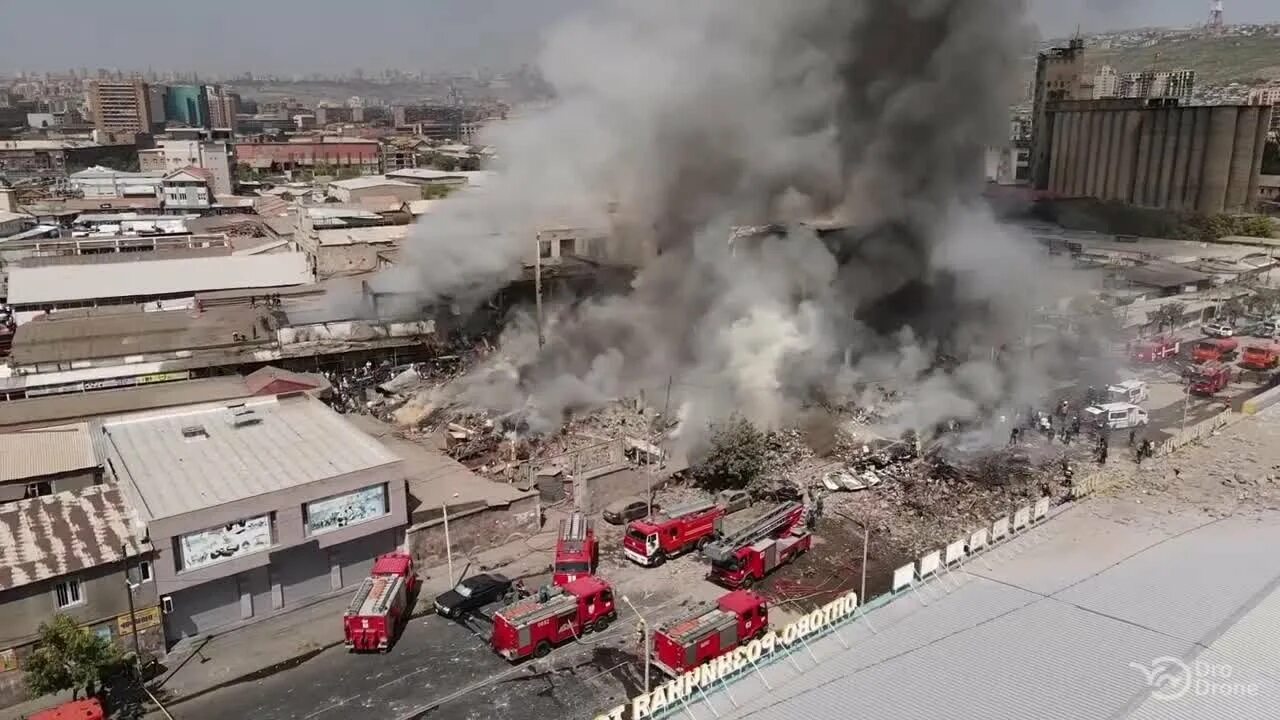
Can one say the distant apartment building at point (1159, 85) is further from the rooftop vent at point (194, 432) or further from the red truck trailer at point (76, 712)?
the red truck trailer at point (76, 712)

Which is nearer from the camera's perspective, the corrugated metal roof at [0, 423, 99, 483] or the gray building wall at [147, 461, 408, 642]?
the gray building wall at [147, 461, 408, 642]

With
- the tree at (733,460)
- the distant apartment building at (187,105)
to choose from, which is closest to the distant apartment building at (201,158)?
the tree at (733,460)

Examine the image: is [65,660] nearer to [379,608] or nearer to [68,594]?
[68,594]

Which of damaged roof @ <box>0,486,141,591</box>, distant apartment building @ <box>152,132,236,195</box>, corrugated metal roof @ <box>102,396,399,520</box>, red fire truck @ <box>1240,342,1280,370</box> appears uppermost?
distant apartment building @ <box>152,132,236,195</box>

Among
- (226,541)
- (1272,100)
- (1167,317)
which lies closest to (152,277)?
(226,541)

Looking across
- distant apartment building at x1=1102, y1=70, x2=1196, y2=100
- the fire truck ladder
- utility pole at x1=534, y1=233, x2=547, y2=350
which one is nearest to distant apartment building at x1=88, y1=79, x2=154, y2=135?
distant apartment building at x1=1102, y1=70, x2=1196, y2=100

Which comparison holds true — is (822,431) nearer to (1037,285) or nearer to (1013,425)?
(1013,425)

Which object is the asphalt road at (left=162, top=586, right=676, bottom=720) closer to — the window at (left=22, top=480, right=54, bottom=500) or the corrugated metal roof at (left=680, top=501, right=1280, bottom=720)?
the corrugated metal roof at (left=680, top=501, right=1280, bottom=720)
